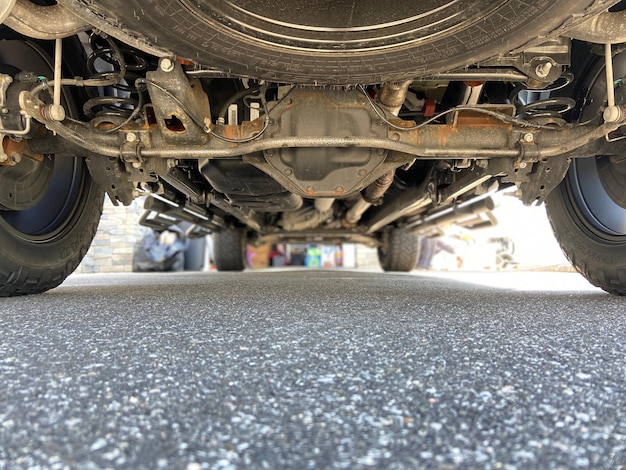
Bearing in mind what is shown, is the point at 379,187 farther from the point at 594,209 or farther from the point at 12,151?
the point at 12,151

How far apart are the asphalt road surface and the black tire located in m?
0.59

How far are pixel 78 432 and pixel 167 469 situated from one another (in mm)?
120

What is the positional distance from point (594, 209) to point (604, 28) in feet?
2.38

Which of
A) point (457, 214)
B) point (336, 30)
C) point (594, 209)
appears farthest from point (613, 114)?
point (457, 214)

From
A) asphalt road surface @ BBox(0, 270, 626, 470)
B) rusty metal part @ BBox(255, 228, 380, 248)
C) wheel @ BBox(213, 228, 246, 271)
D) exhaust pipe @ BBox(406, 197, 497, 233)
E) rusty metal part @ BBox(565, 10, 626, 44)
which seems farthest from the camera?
wheel @ BBox(213, 228, 246, 271)

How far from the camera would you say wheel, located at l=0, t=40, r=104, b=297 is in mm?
1161

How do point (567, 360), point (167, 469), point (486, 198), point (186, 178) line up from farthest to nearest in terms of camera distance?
point (486, 198) → point (186, 178) → point (567, 360) → point (167, 469)

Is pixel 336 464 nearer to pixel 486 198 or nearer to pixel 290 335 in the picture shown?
pixel 290 335

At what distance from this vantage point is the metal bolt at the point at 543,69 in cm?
94

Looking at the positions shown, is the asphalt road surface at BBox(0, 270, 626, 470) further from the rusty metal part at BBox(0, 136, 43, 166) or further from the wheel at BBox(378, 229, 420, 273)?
the wheel at BBox(378, 229, 420, 273)

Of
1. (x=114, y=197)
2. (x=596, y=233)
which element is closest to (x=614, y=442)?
(x=596, y=233)

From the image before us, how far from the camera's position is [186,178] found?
5.19 ft

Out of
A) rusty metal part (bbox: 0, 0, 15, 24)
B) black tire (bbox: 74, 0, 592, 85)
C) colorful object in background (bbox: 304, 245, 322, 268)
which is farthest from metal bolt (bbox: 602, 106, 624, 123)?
colorful object in background (bbox: 304, 245, 322, 268)

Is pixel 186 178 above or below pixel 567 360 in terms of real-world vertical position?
above
